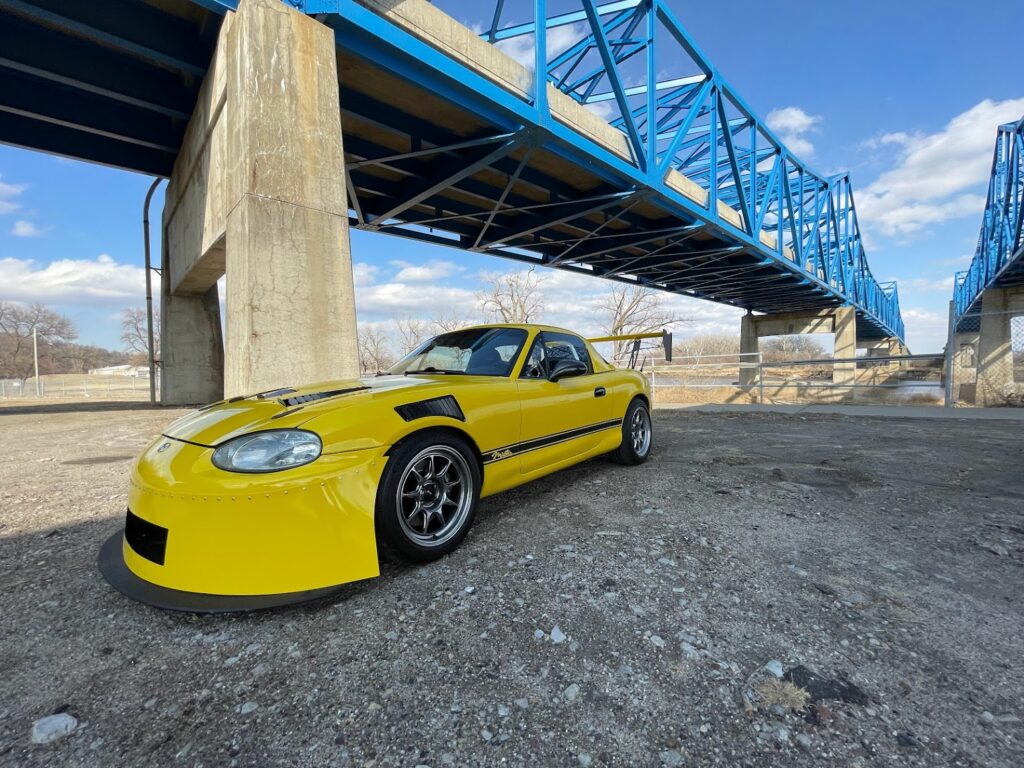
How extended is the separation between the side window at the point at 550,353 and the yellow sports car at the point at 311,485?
0.28 metres

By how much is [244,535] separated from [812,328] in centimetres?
3635

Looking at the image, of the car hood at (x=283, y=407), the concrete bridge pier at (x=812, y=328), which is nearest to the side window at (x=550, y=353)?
the car hood at (x=283, y=407)

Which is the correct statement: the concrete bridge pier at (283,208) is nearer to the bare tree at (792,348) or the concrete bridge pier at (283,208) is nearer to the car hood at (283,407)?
the car hood at (283,407)

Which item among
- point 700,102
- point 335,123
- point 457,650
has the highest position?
point 700,102

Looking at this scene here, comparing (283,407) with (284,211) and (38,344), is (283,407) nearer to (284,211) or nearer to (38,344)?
(284,211)

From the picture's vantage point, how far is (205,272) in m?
9.03

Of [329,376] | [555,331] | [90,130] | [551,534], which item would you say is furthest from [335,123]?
[90,130]

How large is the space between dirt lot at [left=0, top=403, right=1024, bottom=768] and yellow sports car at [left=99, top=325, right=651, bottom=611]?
0.16 metres

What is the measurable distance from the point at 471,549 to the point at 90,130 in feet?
33.9

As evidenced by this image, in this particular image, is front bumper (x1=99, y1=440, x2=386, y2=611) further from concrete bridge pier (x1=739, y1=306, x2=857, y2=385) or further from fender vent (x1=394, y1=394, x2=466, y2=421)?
concrete bridge pier (x1=739, y1=306, x2=857, y2=385)

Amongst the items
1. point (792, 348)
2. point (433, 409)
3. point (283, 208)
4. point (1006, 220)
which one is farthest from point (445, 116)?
point (792, 348)

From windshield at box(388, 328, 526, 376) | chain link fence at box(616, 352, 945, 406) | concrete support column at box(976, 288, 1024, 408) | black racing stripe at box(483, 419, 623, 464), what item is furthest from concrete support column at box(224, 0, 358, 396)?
concrete support column at box(976, 288, 1024, 408)

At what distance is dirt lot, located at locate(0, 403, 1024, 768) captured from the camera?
126 cm

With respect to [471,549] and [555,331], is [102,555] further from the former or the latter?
[555,331]
